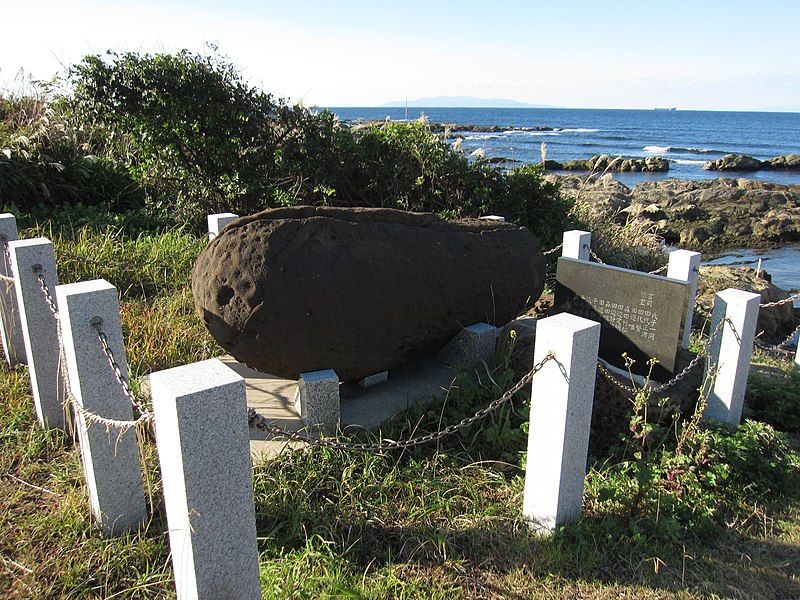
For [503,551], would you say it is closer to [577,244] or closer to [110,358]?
[110,358]

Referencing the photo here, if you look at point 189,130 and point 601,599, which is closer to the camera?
point 601,599

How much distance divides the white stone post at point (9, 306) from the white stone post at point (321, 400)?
8.55 ft

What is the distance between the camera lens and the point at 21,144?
9188 millimetres

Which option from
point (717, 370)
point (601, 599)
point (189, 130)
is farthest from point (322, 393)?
point (189, 130)

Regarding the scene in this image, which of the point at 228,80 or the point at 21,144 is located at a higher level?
the point at 228,80

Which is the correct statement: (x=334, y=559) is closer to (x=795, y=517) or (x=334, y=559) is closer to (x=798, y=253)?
(x=795, y=517)

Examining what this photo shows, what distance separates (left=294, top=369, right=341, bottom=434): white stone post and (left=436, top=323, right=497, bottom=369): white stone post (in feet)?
4.10

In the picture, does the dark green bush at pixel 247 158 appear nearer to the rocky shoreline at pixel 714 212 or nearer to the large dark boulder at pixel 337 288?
the large dark boulder at pixel 337 288

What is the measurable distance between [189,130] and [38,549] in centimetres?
620

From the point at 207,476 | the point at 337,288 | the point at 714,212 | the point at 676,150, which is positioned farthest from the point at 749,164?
the point at 207,476

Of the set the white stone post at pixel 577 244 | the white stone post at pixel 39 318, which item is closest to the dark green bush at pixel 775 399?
the white stone post at pixel 577 244

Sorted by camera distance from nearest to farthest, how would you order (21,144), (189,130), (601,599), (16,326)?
Answer: (601,599), (16,326), (189,130), (21,144)

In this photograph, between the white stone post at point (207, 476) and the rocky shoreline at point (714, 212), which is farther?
the rocky shoreline at point (714, 212)

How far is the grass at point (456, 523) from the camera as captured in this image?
2846mm
